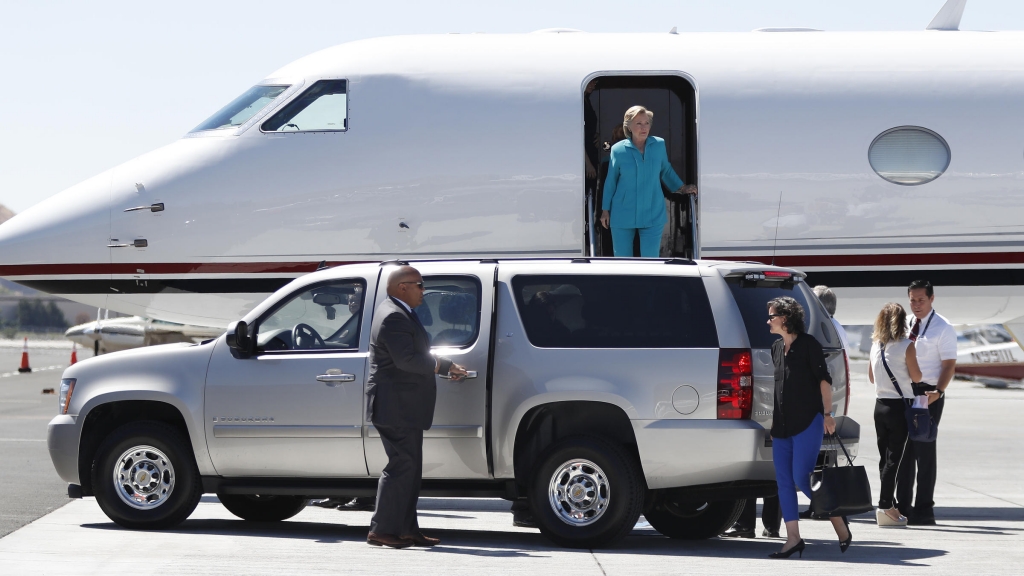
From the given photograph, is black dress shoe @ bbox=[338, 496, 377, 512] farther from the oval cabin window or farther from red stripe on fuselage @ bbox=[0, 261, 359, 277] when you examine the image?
the oval cabin window

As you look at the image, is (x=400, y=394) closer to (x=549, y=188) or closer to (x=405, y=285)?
(x=405, y=285)

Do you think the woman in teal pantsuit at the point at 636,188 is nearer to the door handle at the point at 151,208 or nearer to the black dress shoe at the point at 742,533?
the black dress shoe at the point at 742,533

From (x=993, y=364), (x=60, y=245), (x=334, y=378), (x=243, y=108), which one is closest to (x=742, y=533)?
(x=334, y=378)

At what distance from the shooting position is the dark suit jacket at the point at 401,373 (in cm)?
784

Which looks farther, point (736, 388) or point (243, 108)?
point (243, 108)

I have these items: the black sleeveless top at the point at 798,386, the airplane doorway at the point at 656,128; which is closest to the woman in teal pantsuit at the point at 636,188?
the airplane doorway at the point at 656,128

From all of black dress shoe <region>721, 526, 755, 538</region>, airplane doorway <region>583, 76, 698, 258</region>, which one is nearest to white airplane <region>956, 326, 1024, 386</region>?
airplane doorway <region>583, 76, 698, 258</region>

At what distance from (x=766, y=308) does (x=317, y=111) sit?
16.0 feet

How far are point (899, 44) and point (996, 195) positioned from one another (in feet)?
5.42

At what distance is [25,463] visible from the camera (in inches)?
531

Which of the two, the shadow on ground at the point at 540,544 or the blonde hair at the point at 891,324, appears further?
the blonde hair at the point at 891,324

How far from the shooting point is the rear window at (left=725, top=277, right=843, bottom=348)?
320 inches

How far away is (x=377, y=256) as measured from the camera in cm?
1091

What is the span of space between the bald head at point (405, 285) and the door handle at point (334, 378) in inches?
28.8
